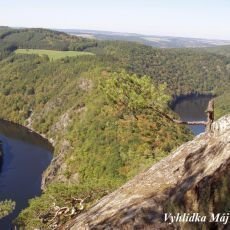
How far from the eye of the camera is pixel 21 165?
126m

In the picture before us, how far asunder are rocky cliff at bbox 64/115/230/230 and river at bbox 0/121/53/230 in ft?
232

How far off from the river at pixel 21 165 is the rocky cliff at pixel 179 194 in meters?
70.6

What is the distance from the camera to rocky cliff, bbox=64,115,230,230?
16.3m

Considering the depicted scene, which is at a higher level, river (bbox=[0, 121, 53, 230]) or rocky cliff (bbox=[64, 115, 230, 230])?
rocky cliff (bbox=[64, 115, 230, 230])

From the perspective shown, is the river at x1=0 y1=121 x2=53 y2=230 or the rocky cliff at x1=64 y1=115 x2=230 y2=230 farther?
the river at x1=0 y1=121 x2=53 y2=230

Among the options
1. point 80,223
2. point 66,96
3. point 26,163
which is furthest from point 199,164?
point 66,96

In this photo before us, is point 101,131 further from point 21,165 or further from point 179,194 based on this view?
point 179,194

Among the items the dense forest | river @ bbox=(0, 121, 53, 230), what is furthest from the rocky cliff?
river @ bbox=(0, 121, 53, 230)

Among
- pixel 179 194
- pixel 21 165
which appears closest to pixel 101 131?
pixel 21 165

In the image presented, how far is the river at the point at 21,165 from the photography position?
102 meters

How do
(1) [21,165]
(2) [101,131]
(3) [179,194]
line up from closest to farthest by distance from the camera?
(3) [179,194] → (1) [21,165] → (2) [101,131]

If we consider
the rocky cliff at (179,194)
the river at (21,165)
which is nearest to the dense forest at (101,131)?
the rocky cliff at (179,194)

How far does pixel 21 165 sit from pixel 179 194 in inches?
4491

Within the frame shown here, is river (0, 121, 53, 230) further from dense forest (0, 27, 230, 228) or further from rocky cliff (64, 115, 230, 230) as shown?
rocky cliff (64, 115, 230, 230)
